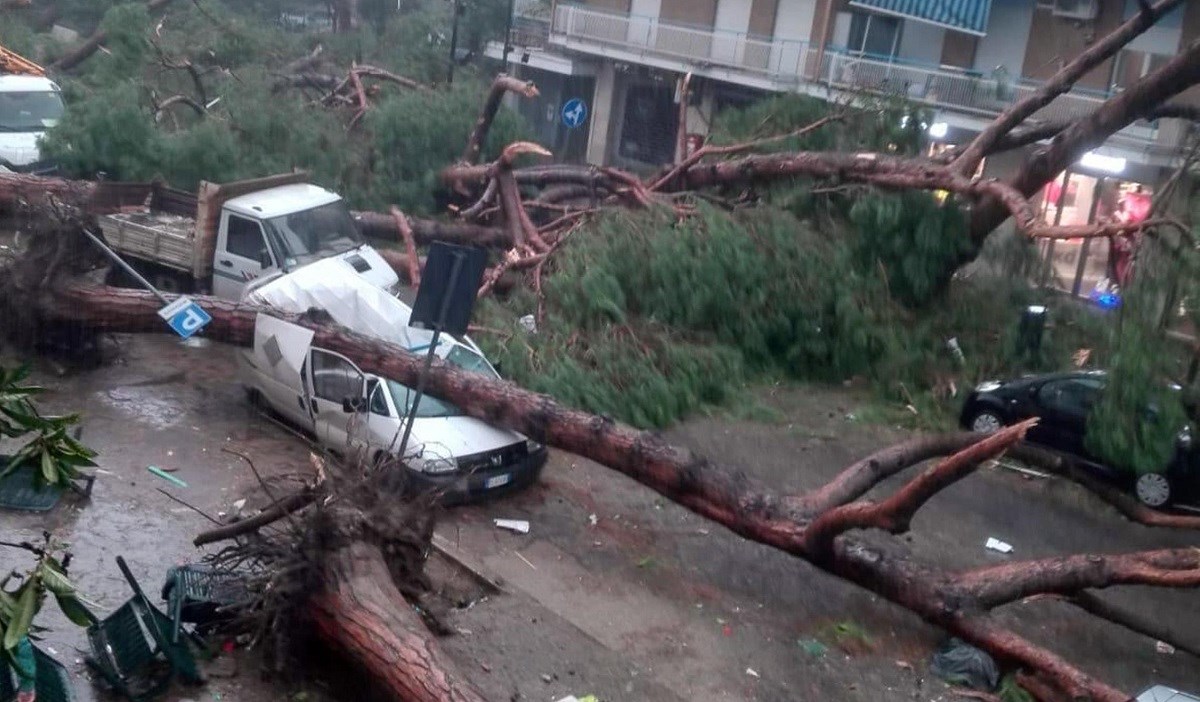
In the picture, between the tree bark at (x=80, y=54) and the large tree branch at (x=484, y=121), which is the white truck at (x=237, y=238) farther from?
the tree bark at (x=80, y=54)

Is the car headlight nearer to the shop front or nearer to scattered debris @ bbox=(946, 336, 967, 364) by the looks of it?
scattered debris @ bbox=(946, 336, 967, 364)

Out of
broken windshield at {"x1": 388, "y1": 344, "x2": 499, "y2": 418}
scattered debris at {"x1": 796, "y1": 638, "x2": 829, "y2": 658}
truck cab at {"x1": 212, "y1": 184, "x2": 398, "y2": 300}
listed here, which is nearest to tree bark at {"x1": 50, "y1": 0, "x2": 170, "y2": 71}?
truck cab at {"x1": 212, "y1": 184, "x2": 398, "y2": 300}

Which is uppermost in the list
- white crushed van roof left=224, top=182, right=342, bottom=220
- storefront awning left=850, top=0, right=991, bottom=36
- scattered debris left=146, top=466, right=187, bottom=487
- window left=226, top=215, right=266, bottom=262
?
storefront awning left=850, top=0, right=991, bottom=36

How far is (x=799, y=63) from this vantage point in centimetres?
2712

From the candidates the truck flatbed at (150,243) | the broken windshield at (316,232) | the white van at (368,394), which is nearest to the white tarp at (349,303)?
the white van at (368,394)

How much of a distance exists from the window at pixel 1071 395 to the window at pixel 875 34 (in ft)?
49.0

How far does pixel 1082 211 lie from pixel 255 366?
16.9 m

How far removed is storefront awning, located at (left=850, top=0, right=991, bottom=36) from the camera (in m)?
23.9

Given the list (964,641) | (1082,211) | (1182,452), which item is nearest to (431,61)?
(1082,211)

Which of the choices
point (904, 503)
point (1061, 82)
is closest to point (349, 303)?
point (904, 503)

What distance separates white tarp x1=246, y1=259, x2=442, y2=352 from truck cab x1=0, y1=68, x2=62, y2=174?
8797 millimetres

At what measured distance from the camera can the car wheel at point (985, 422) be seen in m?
14.3

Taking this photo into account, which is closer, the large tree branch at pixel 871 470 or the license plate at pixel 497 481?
the large tree branch at pixel 871 470

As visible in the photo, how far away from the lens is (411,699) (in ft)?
23.6
